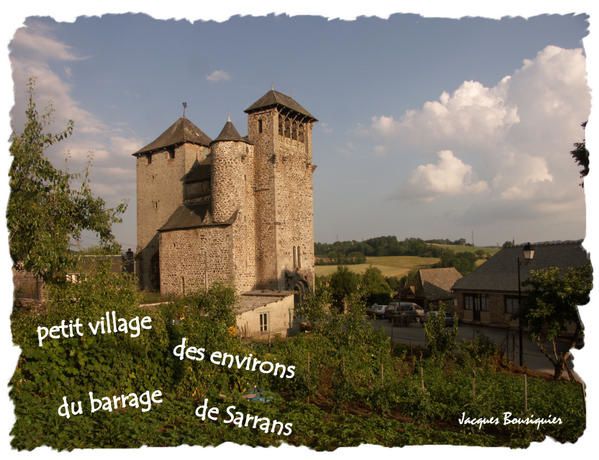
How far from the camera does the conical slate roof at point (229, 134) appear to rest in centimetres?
2489

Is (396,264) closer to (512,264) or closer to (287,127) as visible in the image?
(287,127)

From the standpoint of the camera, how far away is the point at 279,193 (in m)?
25.9

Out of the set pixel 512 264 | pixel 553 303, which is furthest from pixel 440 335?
pixel 512 264

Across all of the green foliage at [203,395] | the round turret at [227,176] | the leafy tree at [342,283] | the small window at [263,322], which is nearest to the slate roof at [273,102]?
the round turret at [227,176]

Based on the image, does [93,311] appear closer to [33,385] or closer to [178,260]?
[33,385]

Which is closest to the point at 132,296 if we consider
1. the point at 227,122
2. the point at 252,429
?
the point at 252,429

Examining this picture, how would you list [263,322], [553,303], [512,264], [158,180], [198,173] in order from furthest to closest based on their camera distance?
[158,180]
[198,173]
[512,264]
[263,322]
[553,303]

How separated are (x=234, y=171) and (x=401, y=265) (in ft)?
97.1

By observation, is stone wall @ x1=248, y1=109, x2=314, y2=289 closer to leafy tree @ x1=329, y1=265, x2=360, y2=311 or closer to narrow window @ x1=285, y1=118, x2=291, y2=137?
narrow window @ x1=285, y1=118, x2=291, y2=137

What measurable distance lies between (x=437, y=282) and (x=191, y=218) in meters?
19.2

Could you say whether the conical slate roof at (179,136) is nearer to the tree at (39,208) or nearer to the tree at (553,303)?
the tree at (39,208)

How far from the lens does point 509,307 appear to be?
65.9ft

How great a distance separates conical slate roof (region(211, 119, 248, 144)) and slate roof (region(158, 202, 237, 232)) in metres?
4.49

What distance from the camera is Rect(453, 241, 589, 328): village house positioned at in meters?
18.5
